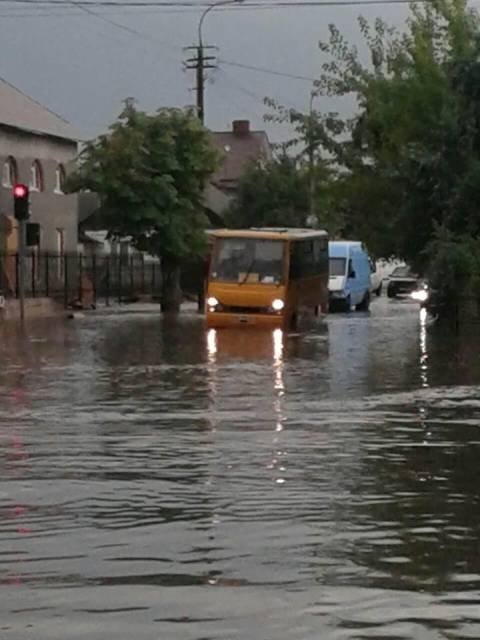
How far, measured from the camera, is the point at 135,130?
60250 millimetres

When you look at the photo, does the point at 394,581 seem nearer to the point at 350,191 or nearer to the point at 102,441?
the point at 102,441

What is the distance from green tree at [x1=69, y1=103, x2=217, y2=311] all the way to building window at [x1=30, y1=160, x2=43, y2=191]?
3.38 m

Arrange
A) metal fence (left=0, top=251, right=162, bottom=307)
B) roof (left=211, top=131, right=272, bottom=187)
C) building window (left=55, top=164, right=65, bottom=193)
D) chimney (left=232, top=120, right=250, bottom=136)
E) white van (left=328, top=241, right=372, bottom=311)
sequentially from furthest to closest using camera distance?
chimney (left=232, top=120, right=250, bottom=136)
roof (left=211, top=131, right=272, bottom=187)
building window (left=55, top=164, right=65, bottom=193)
white van (left=328, top=241, right=372, bottom=311)
metal fence (left=0, top=251, right=162, bottom=307)

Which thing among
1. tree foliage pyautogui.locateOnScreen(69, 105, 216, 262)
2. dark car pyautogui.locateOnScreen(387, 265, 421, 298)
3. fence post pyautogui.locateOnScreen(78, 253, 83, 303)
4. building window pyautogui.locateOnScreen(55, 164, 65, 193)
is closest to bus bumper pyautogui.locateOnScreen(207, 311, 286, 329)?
tree foliage pyautogui.locateOnScreen(69, 105, 216, 262)

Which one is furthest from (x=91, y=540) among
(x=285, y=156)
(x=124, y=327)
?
(x=285, y=156)

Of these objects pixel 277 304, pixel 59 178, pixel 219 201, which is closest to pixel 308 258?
pixel 277 304

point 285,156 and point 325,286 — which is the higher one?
point 285,156

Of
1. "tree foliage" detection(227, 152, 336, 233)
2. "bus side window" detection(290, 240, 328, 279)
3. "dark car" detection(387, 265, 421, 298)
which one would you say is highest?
"tree foliage" detection(227, 152, 336, 233)

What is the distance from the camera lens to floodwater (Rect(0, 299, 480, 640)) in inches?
327

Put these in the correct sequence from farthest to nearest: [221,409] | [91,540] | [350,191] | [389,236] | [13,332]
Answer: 1. [350,191]
2. [389,236]
3. [13,332]
4. [221,409]
5. [91,540]

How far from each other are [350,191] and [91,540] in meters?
48.5

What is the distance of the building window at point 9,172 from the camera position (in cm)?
6125

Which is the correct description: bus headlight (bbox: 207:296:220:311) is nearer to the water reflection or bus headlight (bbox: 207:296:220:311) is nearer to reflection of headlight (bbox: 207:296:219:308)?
reflection of headlight (bbox: 207:296:219:308)

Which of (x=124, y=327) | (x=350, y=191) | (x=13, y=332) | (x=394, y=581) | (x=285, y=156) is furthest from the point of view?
(x=285, y=156)
